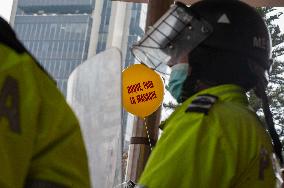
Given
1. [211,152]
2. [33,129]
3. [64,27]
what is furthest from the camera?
[64,27]

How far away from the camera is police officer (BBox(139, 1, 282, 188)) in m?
1.20

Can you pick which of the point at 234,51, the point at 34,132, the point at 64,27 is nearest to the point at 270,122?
the point at 234,51

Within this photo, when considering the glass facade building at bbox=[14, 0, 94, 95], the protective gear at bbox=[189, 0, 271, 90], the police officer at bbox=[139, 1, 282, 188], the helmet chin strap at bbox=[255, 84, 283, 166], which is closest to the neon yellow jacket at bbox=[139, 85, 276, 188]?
the police officer at bbox=[139, 1, 282, 188]

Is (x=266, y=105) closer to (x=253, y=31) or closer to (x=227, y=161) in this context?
(x=253, y=31)

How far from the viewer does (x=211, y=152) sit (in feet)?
3.97

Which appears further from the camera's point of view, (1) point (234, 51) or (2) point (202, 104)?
(1) point (234, 51)

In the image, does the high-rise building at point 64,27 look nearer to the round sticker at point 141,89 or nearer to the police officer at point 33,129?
the round sticker at point 141,89

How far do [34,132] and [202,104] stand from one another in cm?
68

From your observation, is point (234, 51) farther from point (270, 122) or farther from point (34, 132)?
point (34, 132)

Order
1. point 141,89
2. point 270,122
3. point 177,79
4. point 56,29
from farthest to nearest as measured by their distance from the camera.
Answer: point 56,29 < point 141,89 < point 177,79 < point 270,122

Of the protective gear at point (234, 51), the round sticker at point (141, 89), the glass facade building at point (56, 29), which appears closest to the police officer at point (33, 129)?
the protective gear at point (234, 51)

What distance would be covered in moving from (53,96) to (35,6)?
69.8 metres

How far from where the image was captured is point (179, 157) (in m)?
1.20

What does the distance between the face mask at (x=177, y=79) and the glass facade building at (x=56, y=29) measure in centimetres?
6076
